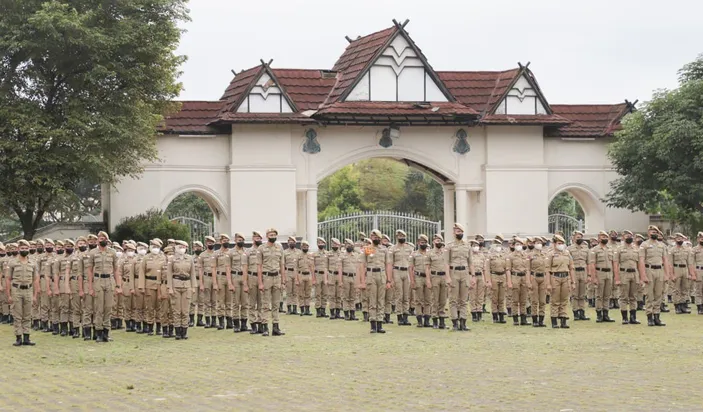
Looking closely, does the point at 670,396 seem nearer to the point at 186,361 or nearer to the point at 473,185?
the point at 186,361

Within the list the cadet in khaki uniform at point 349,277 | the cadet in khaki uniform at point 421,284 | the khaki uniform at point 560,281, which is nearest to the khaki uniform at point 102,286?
the cadet in khaki uniform at point 421,284

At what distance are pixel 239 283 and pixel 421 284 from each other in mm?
3308

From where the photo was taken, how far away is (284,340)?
20.2m

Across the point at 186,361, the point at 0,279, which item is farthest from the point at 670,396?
the point at 0,279

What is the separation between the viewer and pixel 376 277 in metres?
22.4

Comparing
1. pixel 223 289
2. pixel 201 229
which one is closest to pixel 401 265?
pixel 223 289

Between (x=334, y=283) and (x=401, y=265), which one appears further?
(x=334, y=283)

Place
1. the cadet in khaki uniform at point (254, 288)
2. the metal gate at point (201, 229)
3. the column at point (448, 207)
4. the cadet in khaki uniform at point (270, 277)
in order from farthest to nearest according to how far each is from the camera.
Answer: the column at point (448, 207)
the metal gate at point (201, 229)
the cadet in khaki uniform at point (254, 288)
the cadet in khaki uniform at point (270, 277)

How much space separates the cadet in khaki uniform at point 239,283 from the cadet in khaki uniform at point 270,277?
0.73m

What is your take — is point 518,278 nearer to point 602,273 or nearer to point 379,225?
point 602,273

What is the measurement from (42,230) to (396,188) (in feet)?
123

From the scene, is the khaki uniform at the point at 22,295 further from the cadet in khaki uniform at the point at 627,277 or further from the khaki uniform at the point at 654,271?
the khaki uniform at the point at 654,271

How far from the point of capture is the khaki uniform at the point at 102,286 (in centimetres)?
2069

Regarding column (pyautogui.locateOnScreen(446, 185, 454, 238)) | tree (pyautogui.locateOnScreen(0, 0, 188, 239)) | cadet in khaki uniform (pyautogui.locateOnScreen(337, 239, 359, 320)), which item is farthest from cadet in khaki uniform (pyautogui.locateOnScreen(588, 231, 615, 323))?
column (pyautogui.locateOnScreen(446, 185, 454, 238))
